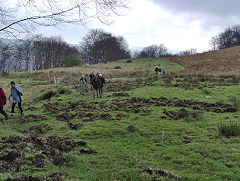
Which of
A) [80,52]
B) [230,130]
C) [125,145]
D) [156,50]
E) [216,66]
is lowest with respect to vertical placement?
[125,145]

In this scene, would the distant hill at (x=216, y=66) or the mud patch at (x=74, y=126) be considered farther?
the distant hill at (x=216, y=66)

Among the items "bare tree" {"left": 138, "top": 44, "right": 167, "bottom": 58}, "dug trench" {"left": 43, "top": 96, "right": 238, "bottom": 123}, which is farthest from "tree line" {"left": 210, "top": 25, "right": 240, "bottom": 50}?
"dug trench" {"left": 43, "top": 96, "right": 238, "bottom": 123}

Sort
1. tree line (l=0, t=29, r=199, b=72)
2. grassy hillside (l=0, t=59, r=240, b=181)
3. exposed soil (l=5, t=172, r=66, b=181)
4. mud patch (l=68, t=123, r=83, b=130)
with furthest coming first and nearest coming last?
tree line (l=0, t=29, r=199, b=72)
mud patch (l=68, t=123, r=83, b=130)
grassy hillside (l=0, t=59, r=240, b=181)
exposed soil (l=5, t=172, r=66, b=181)

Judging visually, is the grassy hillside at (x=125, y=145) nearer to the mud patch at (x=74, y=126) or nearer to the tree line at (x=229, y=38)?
the mud patch at (x=74, y=126)

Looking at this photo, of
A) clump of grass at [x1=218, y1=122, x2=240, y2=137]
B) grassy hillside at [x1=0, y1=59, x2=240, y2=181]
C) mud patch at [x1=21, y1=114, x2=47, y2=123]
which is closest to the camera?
grassy hillside at [x1=0, y1=59, x2=240, y2=181]

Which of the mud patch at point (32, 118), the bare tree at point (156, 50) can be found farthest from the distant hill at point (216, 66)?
the bare tree at point (156, 50)

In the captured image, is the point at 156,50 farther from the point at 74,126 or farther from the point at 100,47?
the point at 74,126

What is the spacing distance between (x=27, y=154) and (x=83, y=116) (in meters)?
5.07

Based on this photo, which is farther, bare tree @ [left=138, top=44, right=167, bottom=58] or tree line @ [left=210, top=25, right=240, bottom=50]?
bare tree @ [left=138, top=44, right=167, bottom=58]

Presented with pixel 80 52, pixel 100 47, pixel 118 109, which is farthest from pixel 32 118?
pixel 80 52

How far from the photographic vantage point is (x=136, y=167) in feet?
17.1

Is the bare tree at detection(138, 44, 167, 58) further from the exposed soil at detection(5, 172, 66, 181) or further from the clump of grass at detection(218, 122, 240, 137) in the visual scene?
the exposed soil at detection(5, 172, 66, 181)

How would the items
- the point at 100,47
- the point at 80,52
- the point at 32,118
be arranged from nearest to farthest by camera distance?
the point at 32,118 < the point at 100,47 < the point at 80,52

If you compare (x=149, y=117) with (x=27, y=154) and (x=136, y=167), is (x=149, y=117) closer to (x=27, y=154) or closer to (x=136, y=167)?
(x=136, y=167)
